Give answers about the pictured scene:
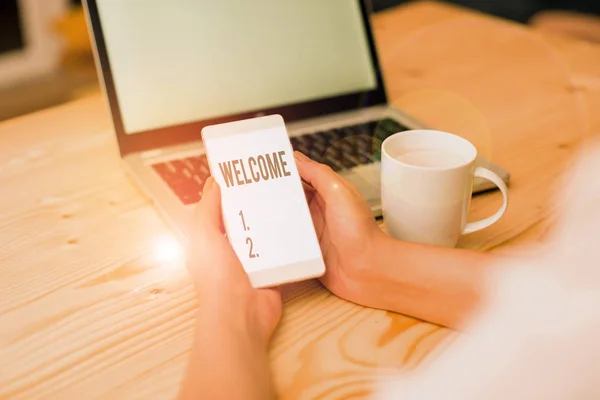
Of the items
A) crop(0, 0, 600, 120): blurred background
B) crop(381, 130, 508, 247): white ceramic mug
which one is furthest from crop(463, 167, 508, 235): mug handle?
crop(0, 0, 600, 120): blurred background

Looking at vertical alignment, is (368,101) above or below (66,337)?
above

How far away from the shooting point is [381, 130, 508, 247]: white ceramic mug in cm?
55

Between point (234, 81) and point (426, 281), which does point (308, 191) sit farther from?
point (234, 81)

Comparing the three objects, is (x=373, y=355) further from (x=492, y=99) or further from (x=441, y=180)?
(x=492, y=99)

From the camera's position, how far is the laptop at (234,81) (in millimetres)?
746

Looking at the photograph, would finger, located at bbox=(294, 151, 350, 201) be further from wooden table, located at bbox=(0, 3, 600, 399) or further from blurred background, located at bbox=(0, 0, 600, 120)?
blurred background, located at bbox=(0, 0, 600, 120)

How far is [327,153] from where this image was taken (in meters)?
0.75

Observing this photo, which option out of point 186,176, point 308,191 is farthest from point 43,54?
point 308,191

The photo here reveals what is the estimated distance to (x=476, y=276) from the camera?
0.51 metres

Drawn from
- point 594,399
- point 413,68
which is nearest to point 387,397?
point 594,399

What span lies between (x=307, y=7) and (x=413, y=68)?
0.33m

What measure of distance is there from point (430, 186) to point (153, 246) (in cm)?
31

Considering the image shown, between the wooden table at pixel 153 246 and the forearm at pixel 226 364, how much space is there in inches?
0.9

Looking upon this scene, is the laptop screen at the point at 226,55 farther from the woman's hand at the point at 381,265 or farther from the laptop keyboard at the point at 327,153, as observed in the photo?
the woman's hand at the point at 381,265
